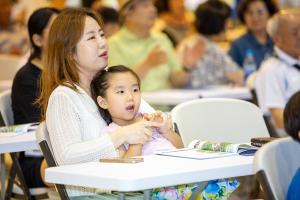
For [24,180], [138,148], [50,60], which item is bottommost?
[24,180]

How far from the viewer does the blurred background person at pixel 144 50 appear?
21.4ft

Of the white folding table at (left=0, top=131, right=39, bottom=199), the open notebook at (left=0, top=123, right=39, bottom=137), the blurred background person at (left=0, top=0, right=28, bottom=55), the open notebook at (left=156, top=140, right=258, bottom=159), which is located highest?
the open notebook at (left=156, top=140, right=258, bottom=159)

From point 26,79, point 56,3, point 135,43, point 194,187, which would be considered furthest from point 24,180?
point 56,3

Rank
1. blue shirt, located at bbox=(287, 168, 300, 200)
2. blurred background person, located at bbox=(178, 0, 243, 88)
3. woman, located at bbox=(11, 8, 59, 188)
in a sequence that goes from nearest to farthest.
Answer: blue shirt, located at bbox=(287, 168, 300, 200) < woman, located at bbox=(11, 8, 59, 188) < blurred background person, located at bbox=(178, 0, 243, 88)

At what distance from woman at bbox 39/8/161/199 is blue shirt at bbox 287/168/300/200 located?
741 mm

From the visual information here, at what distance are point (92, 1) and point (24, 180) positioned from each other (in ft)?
18.6

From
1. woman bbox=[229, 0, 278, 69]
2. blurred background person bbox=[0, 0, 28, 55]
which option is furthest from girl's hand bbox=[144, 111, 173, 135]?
blurred background person bbox=[0, 0, 28, 55]

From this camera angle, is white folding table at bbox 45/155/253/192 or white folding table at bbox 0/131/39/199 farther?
white folding table at bbox 0/131/39/199

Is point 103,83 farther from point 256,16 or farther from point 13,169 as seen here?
point 256,16

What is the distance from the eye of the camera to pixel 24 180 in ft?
14.2

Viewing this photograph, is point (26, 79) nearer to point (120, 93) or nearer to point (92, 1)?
point (120, 93)

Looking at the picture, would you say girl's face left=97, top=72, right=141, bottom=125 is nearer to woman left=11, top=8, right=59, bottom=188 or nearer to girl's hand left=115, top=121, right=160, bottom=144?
girl's hand left=115, top=121, right=160, bottom=144

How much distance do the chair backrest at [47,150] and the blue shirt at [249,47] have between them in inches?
162

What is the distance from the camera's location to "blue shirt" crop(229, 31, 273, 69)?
735 cm
